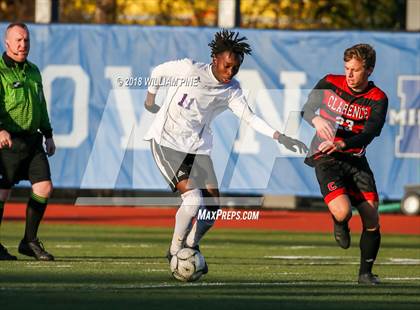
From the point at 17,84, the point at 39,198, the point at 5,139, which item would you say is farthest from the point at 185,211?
the point at 17,84

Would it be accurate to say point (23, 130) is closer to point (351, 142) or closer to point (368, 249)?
point (351, 142)

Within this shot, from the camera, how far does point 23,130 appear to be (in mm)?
11883

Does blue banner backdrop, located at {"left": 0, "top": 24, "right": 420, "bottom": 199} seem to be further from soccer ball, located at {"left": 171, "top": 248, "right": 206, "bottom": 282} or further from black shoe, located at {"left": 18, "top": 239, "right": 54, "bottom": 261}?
soccer ball, located at {"left": 171, "top": 248, "right": 206, "bottom": 282}

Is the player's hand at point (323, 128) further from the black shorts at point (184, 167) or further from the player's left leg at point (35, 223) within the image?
the player's left leg at point (35, 223)

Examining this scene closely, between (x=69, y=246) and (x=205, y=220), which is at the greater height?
(x=205, y=220)

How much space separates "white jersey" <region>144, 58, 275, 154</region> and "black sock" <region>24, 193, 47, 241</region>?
1756 millimetres

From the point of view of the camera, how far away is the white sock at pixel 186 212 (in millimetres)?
10188

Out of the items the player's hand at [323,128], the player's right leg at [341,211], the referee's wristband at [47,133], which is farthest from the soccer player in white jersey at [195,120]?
the referee's wristband at [47,133]

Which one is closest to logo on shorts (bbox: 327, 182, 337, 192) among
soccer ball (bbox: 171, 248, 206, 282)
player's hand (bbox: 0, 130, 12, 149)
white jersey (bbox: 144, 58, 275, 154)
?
white jersey (bbox: 144, 58, 275, 154)

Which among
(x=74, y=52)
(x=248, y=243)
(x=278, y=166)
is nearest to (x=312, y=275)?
(x=248, y=243)

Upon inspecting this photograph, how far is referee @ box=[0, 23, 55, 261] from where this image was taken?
1184 cm

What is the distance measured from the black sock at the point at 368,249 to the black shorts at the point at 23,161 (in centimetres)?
331

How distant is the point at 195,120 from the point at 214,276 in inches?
52.3

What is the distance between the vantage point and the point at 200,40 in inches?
821
